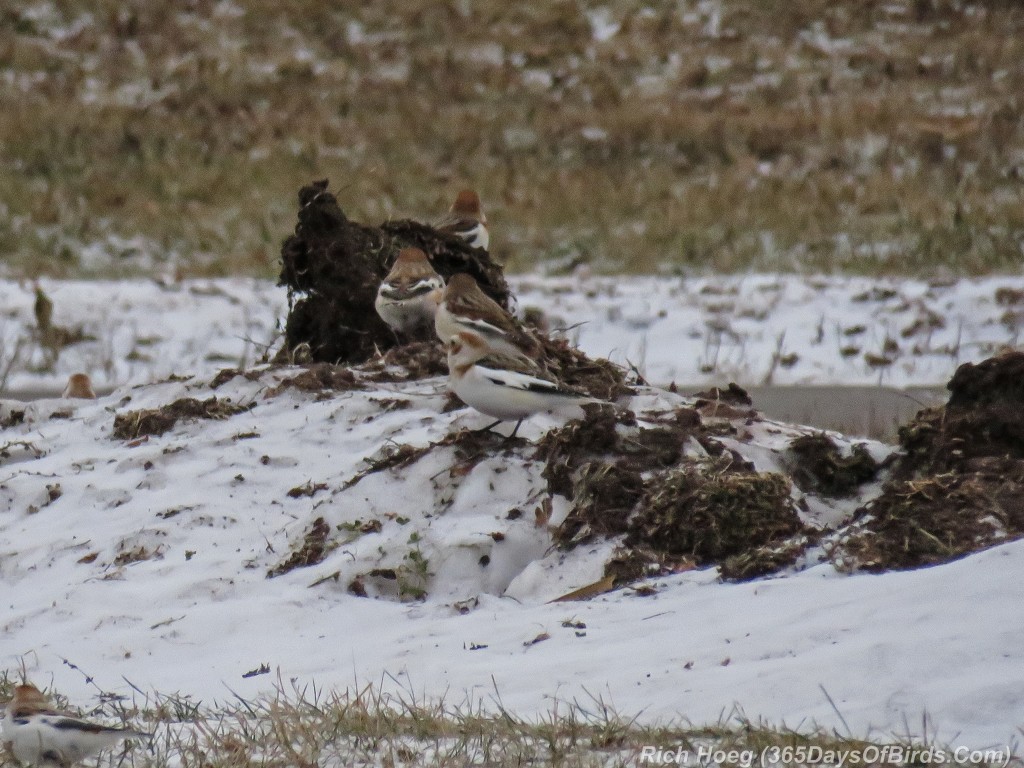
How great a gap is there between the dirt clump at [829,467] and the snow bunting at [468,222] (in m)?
4.34

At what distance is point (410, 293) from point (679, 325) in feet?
22.2

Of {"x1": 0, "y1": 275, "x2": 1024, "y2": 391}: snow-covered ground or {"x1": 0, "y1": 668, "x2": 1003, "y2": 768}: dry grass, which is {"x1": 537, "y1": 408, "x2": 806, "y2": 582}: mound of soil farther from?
{"x1": 0, "y1": 275, "x2": 1024, "y2": 391}: snow-covered ground

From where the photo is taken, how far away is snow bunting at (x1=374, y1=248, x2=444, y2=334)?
372 inches

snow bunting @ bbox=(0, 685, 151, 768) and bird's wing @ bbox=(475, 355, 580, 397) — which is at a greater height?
bird's wing @ bbox=(475, 355, 580, 397)

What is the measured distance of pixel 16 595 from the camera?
22.9 feet

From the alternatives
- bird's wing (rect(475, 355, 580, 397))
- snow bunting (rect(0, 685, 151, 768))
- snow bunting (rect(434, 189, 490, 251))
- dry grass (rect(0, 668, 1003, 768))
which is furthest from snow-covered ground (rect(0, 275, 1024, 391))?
snow bunting (rect(0, 685, 151, 768))

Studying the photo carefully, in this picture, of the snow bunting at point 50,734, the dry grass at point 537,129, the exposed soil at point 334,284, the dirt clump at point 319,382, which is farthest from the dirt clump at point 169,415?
the dry grass at point 537,129

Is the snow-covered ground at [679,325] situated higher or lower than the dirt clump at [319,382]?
lower

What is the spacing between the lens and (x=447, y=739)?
4719 mm

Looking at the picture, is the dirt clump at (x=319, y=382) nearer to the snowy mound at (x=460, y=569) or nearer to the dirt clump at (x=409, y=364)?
the snowy mound at (x=460, y=569)

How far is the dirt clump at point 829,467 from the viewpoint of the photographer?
7.31 m

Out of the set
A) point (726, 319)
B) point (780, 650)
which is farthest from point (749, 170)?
point (780, 650)

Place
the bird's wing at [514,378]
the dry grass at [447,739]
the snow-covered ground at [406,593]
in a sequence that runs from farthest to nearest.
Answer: the bird's wing at [514,378] < the snow-covered ground at [406,593] < the dry grass at [447,739]

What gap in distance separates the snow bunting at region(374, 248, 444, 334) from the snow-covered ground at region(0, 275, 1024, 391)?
4496 millimetres
